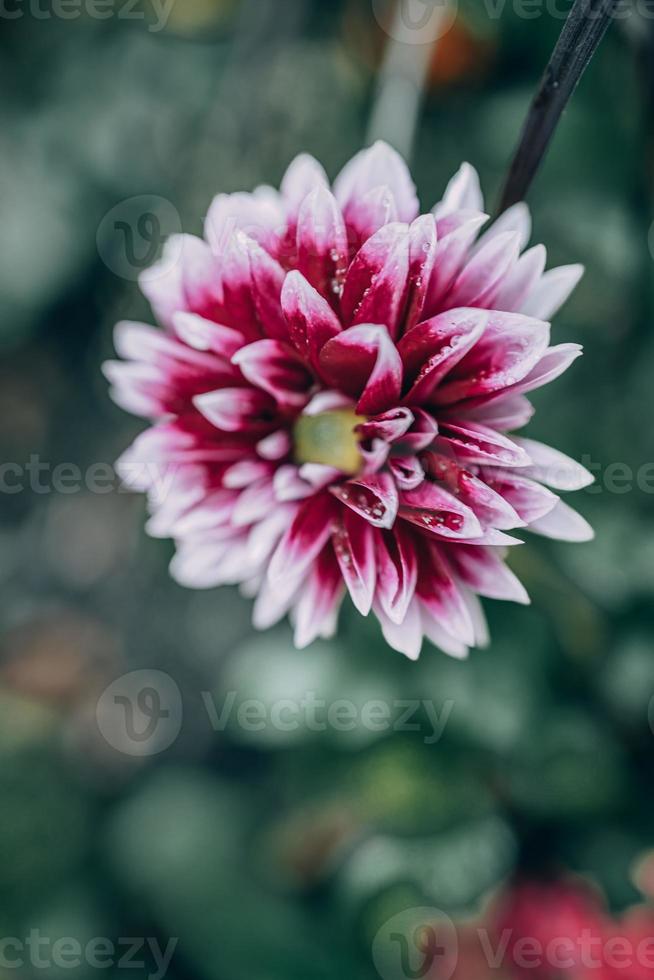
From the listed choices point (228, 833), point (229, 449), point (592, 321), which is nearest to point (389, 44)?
point (592, 321)

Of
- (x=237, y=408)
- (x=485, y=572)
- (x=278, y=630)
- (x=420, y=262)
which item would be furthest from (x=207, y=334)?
(x=278, y=630)

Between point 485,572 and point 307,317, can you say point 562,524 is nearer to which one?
point 485,572

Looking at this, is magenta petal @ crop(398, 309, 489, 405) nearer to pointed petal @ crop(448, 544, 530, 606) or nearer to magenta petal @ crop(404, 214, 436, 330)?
magenta petal @ crop(404, 214, 436, 330)

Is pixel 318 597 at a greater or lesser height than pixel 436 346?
lesser

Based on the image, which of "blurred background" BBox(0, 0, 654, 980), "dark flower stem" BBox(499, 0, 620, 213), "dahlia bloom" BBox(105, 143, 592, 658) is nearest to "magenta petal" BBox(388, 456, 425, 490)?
"dahlia bloom" BBox(105, 143, 592, 658)

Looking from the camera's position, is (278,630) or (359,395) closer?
(359,395)

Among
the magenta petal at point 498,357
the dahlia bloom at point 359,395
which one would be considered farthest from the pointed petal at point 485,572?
the magenta petal at point 498,357
